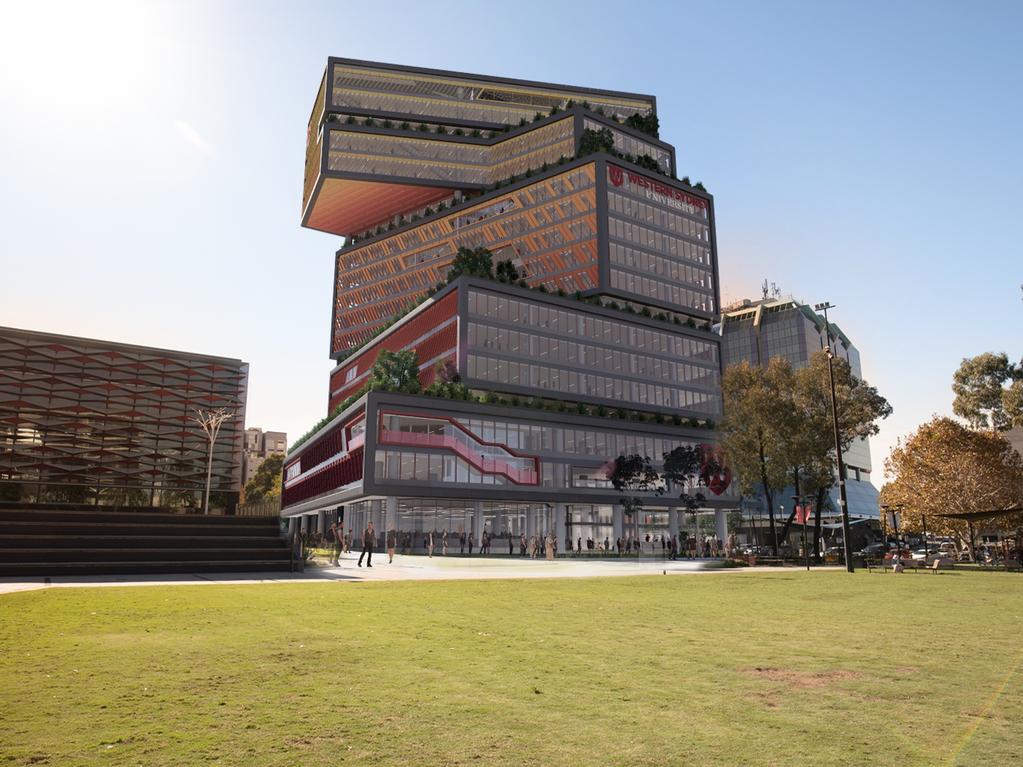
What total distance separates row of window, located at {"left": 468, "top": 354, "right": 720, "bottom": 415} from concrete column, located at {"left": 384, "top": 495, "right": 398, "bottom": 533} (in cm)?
1782

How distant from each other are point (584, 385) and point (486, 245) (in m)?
33.5

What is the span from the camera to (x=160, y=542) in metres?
24.3

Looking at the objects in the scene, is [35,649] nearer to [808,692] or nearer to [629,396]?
[808,692]

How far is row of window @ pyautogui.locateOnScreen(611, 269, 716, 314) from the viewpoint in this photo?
3629 inches

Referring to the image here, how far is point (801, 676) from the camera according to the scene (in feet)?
24.5

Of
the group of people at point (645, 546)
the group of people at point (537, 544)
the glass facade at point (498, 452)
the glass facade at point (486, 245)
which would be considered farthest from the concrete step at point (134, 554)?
the glass facade at point (486, 245)

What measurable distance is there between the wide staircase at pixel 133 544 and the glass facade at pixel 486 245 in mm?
69383

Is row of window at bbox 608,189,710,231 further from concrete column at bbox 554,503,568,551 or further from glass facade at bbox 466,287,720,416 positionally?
concrete column at bbox 554,503,568,551

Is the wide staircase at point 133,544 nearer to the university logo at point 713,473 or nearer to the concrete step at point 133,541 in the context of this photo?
the concrete step at point 133,541

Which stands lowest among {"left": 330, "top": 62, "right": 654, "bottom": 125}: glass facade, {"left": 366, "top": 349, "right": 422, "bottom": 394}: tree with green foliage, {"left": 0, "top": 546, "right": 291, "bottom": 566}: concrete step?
{"left": 0, "top": 546, "right": 291, "bottom": 566}: concrete step

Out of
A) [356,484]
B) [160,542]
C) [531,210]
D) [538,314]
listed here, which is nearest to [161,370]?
[356,484]

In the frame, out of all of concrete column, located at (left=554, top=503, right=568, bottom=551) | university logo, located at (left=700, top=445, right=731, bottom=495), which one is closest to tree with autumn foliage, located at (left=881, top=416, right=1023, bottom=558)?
university logo, located at (left=700, top=445, right=731, bottom=495)

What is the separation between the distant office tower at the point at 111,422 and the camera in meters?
77.4

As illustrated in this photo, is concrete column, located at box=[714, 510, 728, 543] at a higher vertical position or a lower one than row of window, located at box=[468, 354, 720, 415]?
lower
